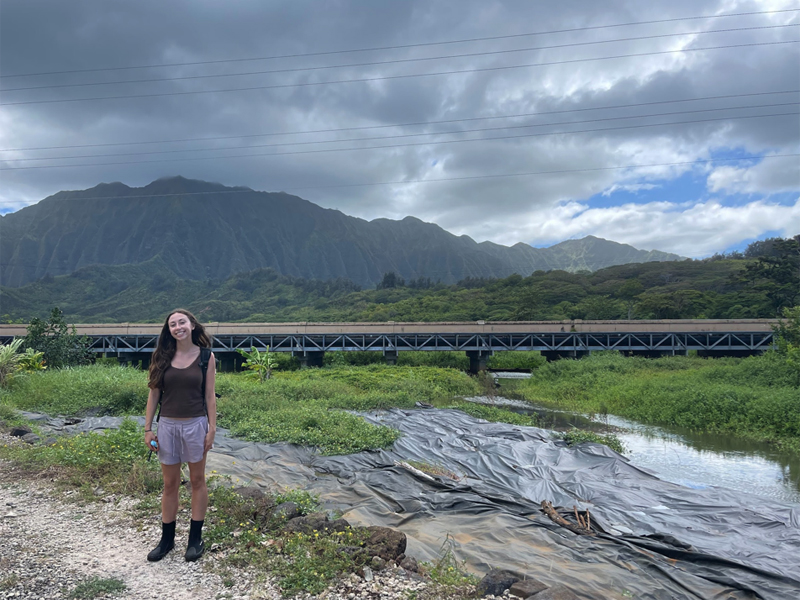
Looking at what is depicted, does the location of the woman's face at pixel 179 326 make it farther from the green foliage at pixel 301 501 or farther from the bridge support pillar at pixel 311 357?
the bridge support pillar at pixel 311 357

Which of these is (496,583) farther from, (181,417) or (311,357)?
(311,357)

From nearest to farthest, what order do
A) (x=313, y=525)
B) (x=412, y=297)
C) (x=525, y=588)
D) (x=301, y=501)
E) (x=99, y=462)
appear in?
(x=525, y=588) < (x=313, y=525) < (x=301, y=501) < (x=99, y=462) < (x=412, y=297)

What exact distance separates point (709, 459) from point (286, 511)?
29.9ft

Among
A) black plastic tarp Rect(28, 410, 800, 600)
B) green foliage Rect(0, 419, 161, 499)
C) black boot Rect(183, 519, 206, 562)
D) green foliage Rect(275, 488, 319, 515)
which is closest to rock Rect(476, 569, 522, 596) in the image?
black plastic tarp Rect(28, 410, 800, 600)

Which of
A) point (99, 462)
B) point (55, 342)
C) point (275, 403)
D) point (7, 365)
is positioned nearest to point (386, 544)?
point (99, 462)

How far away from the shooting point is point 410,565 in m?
3.92

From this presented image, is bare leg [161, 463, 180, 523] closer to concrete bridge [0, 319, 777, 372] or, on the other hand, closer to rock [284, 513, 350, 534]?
rock [284, 513, 350, 534]

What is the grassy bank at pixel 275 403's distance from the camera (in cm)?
882

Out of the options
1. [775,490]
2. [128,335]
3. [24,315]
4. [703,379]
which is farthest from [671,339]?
[24,315]

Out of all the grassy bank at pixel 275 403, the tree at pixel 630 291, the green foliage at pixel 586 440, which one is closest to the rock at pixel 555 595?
the grassy bank at pixel 275 403

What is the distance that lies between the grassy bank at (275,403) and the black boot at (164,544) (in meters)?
4.11

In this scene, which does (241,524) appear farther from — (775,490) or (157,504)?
(775,490)

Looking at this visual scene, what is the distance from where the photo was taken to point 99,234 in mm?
150250

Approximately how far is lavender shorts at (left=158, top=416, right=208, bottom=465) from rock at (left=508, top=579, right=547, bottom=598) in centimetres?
253
